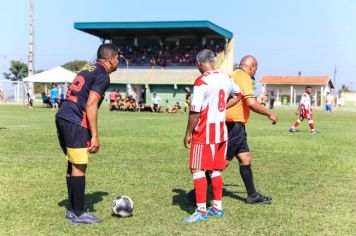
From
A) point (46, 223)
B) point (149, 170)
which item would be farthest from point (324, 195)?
point (46, 223)

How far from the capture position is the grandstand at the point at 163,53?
4981cm

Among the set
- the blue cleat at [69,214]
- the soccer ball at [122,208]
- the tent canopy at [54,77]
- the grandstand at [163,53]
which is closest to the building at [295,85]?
the grandstand at [163,53]

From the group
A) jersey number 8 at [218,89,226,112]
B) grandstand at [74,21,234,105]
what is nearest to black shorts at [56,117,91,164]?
jersey number 8 at [218,89,226,112]

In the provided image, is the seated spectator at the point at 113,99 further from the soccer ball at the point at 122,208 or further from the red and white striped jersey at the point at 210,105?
the red and white striped jersey at the point at 210,105

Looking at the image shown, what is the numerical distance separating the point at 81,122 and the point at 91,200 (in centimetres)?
147

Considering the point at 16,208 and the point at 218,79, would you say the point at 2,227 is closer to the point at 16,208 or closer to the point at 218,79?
the point at 16,208

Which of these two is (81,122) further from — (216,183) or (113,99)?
(113,99)

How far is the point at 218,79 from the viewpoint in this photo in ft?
16.7

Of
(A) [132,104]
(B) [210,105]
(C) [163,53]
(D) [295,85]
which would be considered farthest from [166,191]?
(D) [295,85]

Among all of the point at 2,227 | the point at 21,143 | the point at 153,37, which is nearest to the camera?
the point at 2,227

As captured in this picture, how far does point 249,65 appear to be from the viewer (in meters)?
6.05

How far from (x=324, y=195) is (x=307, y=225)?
167 centimetres

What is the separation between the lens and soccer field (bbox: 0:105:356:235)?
4906 millimetres

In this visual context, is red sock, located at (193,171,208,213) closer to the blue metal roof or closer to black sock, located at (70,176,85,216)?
black sock, located at (70,176,85,216)
